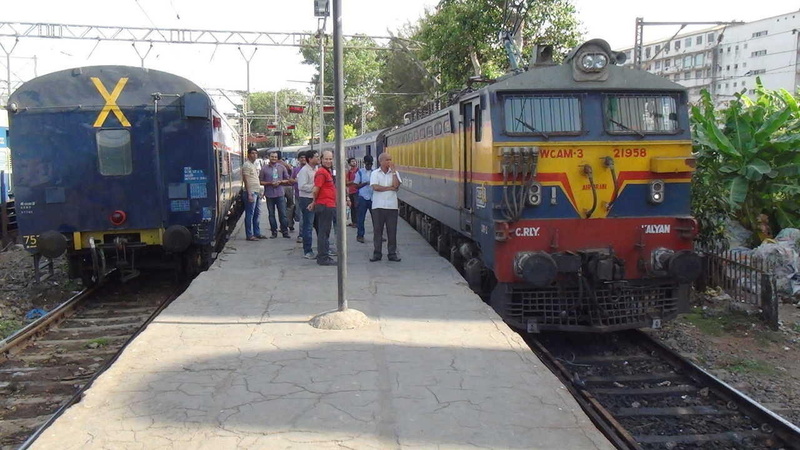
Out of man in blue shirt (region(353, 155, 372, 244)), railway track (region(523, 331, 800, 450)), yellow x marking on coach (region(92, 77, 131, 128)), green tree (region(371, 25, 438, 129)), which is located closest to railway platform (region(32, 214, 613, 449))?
railway track (region(523, 331, 800, 450))

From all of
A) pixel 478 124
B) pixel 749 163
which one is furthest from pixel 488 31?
pixel 478 124

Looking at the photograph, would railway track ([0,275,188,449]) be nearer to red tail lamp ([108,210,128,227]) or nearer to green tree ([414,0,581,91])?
red tail lamp ([108,210,128,227])

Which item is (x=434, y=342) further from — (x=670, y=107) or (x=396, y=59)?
(x=396, y=59)

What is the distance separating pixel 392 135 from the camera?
19.0 m

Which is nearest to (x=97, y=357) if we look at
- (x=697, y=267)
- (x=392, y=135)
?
(x=697, y=267)

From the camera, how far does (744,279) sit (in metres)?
9.26

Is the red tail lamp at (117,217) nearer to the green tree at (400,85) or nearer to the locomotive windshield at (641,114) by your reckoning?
the locomotive windshield at (641,114)

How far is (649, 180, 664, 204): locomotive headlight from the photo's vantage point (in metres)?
7.70

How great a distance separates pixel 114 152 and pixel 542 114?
5.84 metres

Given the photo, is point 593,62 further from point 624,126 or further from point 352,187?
point 352,187

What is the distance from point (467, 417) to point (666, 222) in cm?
428

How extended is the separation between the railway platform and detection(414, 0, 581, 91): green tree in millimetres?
11281

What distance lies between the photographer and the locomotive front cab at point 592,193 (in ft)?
24.6

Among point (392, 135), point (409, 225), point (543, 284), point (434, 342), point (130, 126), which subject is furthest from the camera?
point (392, 135)
